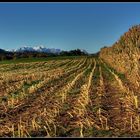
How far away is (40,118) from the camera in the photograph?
10219 mm

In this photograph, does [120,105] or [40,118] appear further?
[120,105]

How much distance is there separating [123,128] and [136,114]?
150 cm

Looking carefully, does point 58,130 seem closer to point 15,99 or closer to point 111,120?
point 111,120

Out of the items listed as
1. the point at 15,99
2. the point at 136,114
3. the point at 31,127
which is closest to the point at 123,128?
the point at 136,114

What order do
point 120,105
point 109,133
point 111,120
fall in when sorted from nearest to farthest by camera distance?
point 109,133
point 111,120
point 120,105

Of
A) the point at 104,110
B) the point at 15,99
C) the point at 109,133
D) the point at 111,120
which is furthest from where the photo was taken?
the point at 15,99

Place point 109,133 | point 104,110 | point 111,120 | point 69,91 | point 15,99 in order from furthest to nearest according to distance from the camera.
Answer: point 69,91, point 15,99, point 104,110, point 111,120, point 109,133

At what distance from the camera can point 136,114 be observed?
10.4 metres

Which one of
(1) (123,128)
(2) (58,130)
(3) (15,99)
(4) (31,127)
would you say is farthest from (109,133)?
(3) (15,99)

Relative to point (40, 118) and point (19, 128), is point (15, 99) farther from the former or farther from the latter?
point (19, 128)

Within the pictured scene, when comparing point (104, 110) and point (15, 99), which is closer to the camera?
point (104, 110)

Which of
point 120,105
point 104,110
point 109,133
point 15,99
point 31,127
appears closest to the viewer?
point 109,133

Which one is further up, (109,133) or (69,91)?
(69,91)

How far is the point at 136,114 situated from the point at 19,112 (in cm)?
349
